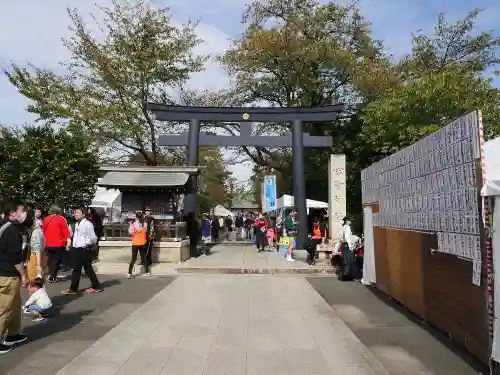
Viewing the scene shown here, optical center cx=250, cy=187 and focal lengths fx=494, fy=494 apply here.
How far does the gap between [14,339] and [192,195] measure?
12.7m

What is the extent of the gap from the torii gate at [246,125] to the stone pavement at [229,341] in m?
10.3

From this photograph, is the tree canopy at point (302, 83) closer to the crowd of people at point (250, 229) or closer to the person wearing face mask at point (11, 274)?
the crowd of people at point (250, 229)

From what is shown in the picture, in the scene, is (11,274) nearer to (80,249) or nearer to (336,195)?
(80,249)

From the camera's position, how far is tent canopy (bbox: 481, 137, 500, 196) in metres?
4.55

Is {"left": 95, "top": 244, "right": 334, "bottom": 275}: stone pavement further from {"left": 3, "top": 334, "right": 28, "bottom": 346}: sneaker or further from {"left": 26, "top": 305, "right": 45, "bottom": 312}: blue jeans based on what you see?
{"left": 3, "top": 334, "right": 28, "bottom": 346}: sneaker

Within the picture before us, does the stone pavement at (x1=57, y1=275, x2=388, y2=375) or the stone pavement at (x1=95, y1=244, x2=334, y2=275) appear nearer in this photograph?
the stone pavement at (x1=57, y1=275, x2=388, y2=375)

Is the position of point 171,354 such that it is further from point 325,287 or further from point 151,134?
point 151,134

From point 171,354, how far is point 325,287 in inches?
235

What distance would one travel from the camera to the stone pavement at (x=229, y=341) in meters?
5.14

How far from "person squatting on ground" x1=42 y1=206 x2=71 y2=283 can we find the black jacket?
5397 mm

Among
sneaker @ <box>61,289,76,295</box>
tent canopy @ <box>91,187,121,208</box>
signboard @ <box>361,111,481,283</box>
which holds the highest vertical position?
tent canopy @ <box>91,187,121,208</box>

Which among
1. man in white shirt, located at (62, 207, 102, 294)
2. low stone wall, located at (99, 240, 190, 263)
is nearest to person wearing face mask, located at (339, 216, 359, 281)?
low stone wall, located at (99, 240, 190, 263)

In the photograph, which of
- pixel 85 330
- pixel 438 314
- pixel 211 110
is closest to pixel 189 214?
pixel 211 110

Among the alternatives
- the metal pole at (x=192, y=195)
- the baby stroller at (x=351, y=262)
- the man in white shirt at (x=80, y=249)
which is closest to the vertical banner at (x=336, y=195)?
the metal pole at (x=192, y=195)
